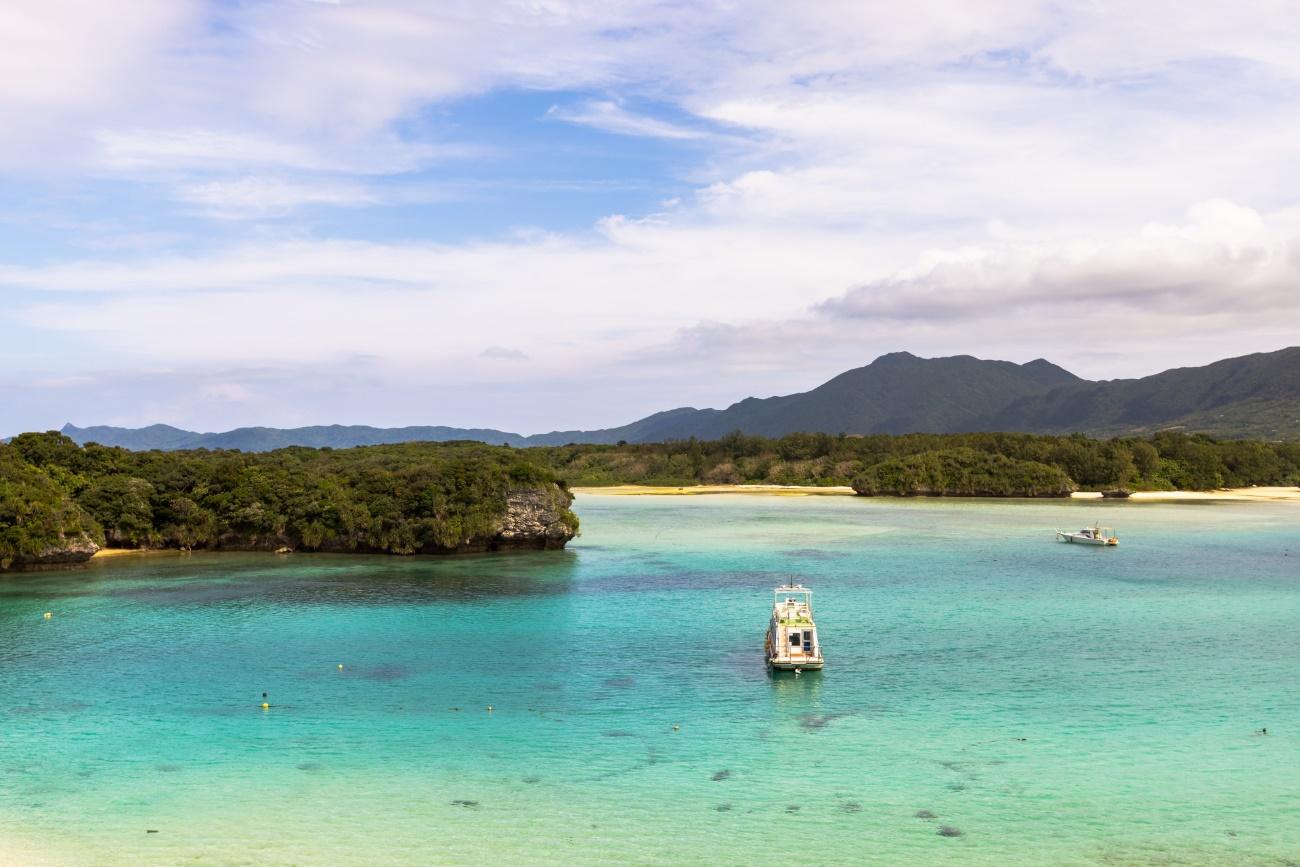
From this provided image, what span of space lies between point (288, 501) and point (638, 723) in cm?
6064

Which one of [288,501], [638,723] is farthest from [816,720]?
[288,501]

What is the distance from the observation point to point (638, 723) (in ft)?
106

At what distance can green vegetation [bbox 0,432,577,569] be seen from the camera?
80.8 metres

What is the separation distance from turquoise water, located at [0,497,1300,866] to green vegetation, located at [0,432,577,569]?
1379 centimetres

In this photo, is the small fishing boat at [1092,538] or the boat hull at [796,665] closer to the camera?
the boat hull at [796,665]

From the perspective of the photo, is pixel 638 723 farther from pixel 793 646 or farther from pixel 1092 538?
pixel 1092 538

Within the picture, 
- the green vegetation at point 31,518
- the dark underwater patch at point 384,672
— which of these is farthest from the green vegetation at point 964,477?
the dark underwater patch at point 384,672

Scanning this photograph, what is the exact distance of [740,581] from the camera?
221 feet

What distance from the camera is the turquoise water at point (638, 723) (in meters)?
23.4

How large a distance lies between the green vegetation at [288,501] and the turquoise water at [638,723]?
1379 centimetres

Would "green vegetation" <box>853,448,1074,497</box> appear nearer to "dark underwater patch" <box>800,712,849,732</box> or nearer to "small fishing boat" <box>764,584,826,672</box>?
"small fishing boat" <box>764,584,826,672</box>

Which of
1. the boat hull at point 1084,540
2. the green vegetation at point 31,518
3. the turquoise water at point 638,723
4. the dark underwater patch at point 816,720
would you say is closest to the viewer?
the turquoise water at point 638,723

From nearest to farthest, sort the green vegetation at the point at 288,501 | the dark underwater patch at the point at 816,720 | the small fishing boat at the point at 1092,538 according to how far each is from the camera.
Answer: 1. the dark underwater patch at the point at 816,720
2. the green vegetation at the point at 288,501
3. the small fishing boat at the point at 1092,538

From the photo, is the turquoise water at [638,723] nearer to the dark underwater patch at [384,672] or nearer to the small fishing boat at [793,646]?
the dark underwater patch at [384,672]
